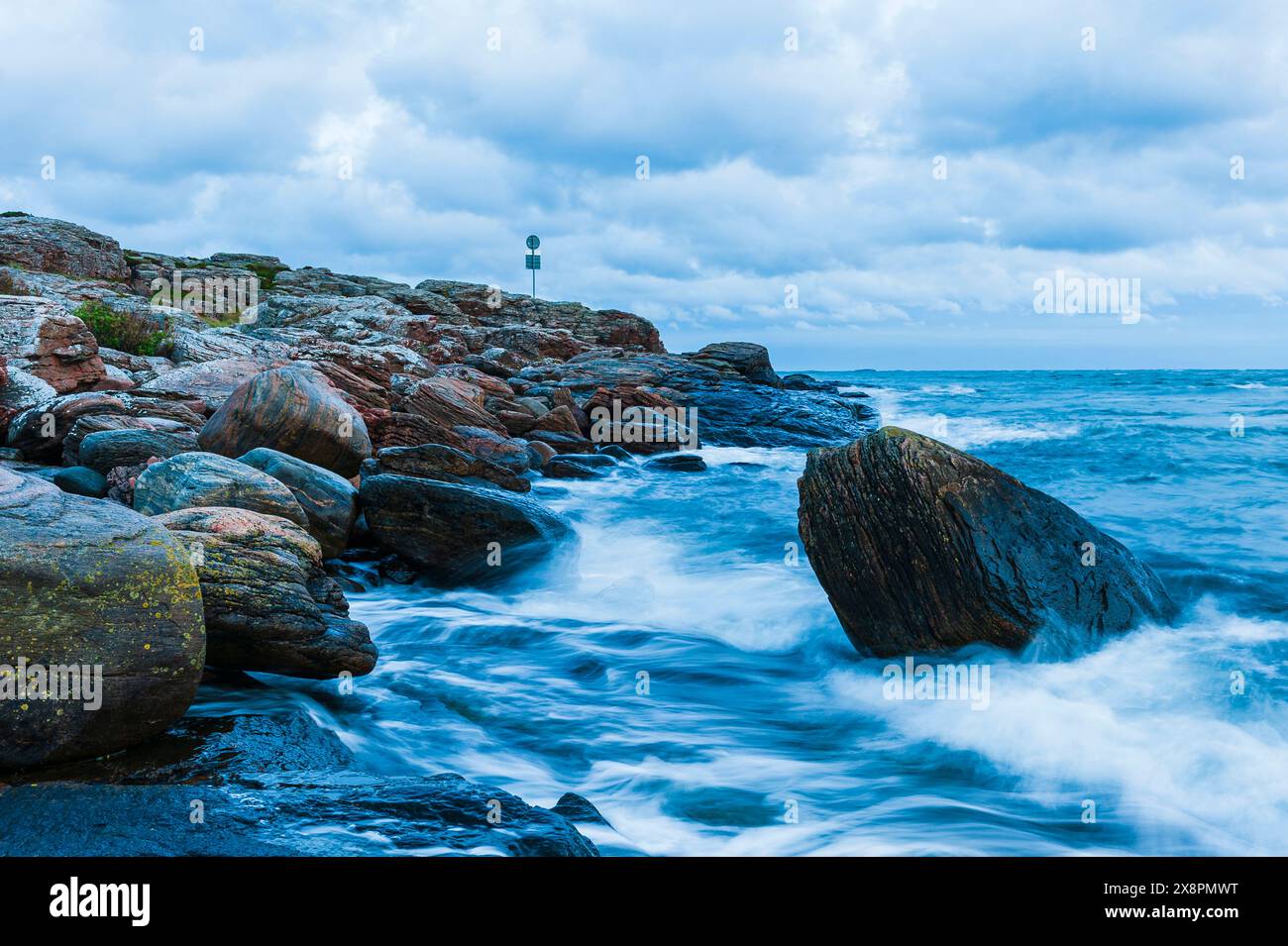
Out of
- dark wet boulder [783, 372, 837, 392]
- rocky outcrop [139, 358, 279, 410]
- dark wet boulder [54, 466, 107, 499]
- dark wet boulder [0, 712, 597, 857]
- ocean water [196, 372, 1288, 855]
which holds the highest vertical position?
dark wet boulder [783, 372, 837, 392]

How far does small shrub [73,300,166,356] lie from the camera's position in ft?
68.7

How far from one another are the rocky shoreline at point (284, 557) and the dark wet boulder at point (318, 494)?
3 cm

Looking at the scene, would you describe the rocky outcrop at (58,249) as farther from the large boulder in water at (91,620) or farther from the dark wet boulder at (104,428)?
the large boulder in water at (91,620)

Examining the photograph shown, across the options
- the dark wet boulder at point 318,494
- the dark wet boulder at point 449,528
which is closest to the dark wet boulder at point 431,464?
the dark wet boulder at point 449,528

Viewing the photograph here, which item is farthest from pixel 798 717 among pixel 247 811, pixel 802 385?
pixel 802 385

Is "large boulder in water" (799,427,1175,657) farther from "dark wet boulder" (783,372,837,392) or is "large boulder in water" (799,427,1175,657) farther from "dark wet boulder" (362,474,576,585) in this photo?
"dark wet boulder" (783,372,837,392)

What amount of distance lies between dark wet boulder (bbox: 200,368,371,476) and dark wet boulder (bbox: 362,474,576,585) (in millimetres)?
1716

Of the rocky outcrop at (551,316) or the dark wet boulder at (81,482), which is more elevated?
the rocky outcrop at (551,316)

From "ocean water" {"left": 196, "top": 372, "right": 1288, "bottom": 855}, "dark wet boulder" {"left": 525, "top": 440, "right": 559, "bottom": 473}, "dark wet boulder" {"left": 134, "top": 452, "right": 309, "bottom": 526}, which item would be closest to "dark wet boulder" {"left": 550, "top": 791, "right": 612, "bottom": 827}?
"ocean water" {"left": 196, "top": 372, "right": 1288, "bottom": 855}

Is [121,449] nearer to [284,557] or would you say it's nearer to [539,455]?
[284,557]

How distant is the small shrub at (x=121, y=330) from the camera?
68.7ft

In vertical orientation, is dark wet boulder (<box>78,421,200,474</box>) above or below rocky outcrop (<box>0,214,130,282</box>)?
below

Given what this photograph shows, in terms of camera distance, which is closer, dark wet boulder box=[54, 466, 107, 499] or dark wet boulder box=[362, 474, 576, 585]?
dark wet boulder box=[54, 466, 107, 499]
